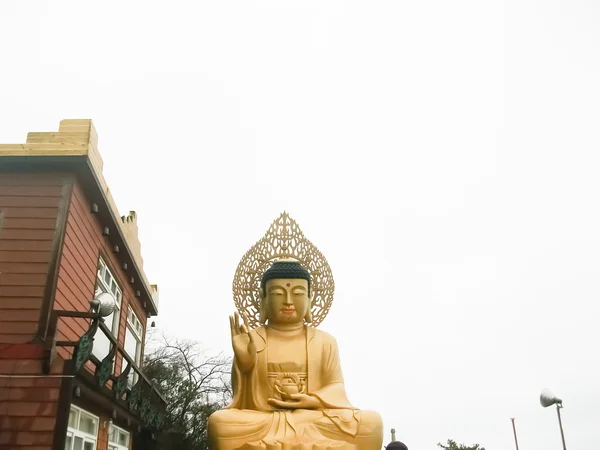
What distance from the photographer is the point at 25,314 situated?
6.89 metres

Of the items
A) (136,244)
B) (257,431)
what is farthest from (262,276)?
(136,244)

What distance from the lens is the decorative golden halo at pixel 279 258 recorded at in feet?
19.6

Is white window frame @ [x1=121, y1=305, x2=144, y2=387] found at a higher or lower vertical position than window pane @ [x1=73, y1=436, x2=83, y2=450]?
higher

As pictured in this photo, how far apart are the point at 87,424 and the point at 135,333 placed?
431 centimetres

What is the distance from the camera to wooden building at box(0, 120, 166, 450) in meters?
6.54

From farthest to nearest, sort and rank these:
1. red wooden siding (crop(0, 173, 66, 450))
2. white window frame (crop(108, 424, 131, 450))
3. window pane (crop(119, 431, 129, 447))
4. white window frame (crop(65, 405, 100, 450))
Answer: window pane (crop(119, 431, 129, 447)), white window frame (crop(108, 424, 131, 450)), white window frame (crop(65, 405, 100, 450)), red wooden siding (crop(0, 173, 66, 450))

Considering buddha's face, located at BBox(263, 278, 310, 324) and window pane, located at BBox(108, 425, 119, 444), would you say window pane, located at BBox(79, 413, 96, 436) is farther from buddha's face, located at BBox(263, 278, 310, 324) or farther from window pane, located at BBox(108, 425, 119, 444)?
buddha's face, located at BBox(263, 278, 310, 324)

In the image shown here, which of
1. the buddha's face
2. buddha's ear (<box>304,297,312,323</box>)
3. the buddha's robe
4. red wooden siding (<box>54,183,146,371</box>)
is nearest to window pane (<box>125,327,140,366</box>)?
red wooden siding (<box>54,183,146,371</box>)

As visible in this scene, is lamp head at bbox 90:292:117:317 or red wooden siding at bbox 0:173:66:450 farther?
lamp head at bbox 90:292:117:317

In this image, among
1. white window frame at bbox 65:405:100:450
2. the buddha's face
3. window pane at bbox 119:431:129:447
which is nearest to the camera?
the buddha's face

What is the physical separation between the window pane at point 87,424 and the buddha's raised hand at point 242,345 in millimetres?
4102

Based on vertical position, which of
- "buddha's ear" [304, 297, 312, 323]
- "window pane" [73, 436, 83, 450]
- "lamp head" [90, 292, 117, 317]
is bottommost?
"window pane" [73, 436, 83, 450]

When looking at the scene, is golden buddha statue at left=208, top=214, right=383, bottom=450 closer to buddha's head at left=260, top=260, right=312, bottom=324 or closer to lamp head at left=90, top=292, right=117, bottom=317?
buddha's head at left=260, top=260, right=312, bottom=324

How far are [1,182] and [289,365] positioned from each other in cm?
511
